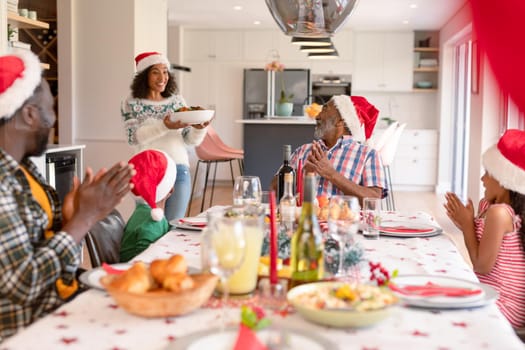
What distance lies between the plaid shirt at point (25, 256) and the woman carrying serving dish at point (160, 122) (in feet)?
7.35

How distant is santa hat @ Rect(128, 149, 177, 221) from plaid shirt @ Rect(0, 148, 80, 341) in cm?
89

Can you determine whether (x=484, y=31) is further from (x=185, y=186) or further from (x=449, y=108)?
(x=449, y=108)

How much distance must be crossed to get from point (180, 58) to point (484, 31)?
905 cm

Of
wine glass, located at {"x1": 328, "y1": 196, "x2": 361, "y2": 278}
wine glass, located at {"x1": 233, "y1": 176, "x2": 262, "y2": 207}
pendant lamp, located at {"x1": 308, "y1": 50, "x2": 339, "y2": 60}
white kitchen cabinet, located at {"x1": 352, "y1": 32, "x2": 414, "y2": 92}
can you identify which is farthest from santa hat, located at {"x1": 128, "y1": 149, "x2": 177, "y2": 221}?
white kitchen cabinet, located at {"x1": 352, "y1": 32, "x2": 414, "y2": 92}

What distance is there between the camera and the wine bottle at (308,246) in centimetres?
149

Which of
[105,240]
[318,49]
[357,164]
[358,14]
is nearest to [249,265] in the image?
[105,240]

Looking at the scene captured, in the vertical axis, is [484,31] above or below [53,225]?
above

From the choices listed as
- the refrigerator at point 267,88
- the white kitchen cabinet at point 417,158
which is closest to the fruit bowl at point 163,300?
the refrigerator at point 267,88

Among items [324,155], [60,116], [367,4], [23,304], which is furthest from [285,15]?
[367,4]

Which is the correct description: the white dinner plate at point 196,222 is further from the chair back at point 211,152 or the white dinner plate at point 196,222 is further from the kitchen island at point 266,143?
the chair back at point 211,152

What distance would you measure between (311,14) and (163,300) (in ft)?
4.38

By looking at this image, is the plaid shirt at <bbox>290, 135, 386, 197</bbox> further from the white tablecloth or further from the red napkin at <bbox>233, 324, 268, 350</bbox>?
the red napkin at <bbox>233, 324, 268, 350</bbox>

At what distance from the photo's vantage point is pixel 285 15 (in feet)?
7.73

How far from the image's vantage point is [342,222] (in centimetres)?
164
